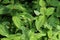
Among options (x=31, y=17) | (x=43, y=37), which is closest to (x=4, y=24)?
(x=31, y=17)

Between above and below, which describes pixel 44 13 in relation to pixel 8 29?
above

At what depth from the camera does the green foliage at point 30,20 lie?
1.51 metres

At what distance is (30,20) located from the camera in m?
1.61

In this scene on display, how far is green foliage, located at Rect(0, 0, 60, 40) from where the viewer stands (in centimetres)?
151

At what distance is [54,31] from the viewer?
158cm

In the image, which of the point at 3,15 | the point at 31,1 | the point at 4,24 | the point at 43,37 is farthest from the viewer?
the point at 31,1

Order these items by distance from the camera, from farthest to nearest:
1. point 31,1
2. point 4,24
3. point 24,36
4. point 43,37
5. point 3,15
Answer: point 31,1 < point 3,15 < point 4,24 < point 43,37 < point 24,36

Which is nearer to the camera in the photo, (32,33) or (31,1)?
(32,33)

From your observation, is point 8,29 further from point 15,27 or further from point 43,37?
point 43,37

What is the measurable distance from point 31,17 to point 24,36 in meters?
0.27

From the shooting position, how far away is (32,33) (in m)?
1.47

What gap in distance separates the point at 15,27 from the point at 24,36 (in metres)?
0.26

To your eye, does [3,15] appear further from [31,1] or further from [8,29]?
[31,1]

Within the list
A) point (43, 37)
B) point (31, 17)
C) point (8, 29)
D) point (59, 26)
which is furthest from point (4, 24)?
point (59, 26)
